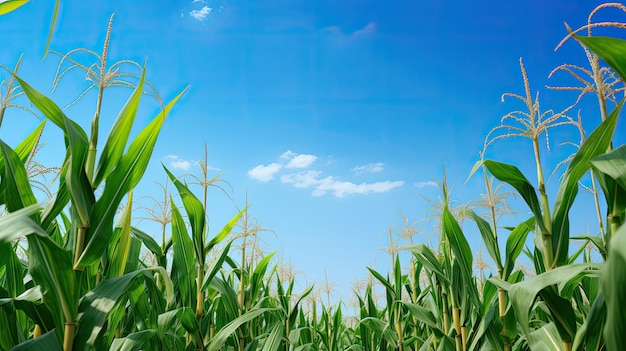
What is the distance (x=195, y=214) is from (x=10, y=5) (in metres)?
1.78

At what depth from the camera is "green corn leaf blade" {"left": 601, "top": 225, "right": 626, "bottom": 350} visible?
1112 millimetres

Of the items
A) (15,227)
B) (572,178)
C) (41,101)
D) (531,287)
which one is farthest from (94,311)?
(572,178)

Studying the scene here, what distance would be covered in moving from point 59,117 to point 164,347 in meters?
1.66

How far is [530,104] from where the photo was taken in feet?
8.97

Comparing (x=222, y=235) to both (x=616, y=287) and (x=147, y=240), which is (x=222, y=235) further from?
(x=616, y=287)

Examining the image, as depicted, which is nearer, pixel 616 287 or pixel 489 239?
pixel 616 287

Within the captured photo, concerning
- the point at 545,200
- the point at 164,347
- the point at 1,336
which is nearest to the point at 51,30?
the point at 1,336

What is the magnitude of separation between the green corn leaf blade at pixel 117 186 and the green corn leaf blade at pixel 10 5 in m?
0.71

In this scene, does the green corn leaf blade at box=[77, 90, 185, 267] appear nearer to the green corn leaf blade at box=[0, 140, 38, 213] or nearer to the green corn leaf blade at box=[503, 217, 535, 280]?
the green corn leaf blade at box=[0, 140, 38, 213]

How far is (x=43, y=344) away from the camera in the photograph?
5.62ft

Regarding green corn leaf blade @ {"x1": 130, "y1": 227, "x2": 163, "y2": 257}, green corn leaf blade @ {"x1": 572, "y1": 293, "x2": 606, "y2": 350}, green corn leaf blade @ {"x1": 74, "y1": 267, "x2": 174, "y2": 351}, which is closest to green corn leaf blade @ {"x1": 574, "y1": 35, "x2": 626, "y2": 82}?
green corn leaf blade @ {"x1": 572, "y1": 293, "x2": 606, "y2": 350}

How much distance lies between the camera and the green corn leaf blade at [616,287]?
43.8 inches

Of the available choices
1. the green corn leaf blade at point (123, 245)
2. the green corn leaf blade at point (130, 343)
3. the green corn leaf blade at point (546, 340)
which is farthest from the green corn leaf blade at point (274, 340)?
the green corn leaf blade at point (546, 340)

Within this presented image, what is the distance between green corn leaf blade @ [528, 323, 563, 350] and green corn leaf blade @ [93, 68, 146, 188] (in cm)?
221
